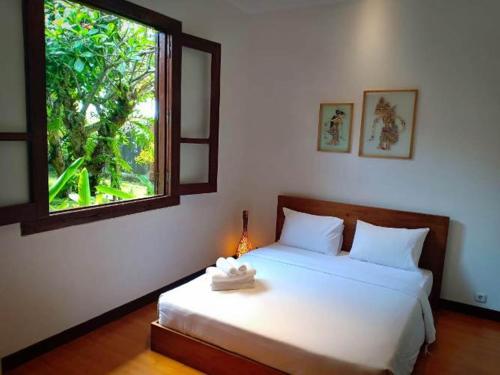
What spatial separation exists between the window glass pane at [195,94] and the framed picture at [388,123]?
146 centimetres

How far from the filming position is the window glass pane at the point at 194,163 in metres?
3.25

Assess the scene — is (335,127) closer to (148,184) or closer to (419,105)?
(419,105)

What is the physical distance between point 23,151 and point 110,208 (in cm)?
70

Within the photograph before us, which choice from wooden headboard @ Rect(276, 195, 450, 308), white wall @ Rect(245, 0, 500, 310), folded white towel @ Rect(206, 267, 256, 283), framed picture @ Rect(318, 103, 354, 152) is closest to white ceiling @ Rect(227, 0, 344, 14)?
white wall @ Rect(245, 0, 500, 310)

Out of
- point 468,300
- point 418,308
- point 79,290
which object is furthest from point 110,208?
point 468,300

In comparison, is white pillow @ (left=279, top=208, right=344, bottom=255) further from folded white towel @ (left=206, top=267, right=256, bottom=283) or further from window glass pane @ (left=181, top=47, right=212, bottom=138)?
window glass pane @ (left=181, top=47, right=212, bottom=138)

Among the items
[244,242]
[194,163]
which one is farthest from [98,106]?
[244,242]

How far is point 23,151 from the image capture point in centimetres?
207

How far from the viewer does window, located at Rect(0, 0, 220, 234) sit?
209 centimetres

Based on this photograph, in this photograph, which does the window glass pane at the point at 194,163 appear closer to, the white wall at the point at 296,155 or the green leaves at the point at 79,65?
the white wall at the point at 296,155

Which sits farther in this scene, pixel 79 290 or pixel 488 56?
pixel 488 56

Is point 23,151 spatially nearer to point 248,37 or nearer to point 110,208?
point 110,208

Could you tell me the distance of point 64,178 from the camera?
250 cm

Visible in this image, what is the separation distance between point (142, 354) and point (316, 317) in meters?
1.17
